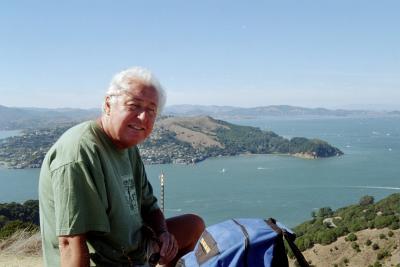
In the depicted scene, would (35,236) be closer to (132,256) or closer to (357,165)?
(132,256)

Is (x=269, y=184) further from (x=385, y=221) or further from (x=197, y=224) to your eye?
(x=197, y=224)

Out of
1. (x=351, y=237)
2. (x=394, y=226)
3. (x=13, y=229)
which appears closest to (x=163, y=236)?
(x=13, y=229)

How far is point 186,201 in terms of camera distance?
3081cm

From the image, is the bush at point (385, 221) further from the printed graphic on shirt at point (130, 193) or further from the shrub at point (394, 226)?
the printed graphic on shirt at point (130, 193)

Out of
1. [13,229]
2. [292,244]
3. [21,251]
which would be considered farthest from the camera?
[13,229]

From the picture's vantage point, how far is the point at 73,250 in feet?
3.34

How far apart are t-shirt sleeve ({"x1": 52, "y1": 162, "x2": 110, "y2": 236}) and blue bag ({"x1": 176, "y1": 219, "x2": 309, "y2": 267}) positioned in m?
0.32

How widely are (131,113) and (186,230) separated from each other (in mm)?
589

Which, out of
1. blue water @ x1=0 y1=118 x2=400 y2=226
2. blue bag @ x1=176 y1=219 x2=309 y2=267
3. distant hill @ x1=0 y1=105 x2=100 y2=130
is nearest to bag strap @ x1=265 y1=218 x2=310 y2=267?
blue bag @ x1=176 y1=219 x2=309 y2=267

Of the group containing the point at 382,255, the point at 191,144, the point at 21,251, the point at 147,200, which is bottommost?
the point at 191,144

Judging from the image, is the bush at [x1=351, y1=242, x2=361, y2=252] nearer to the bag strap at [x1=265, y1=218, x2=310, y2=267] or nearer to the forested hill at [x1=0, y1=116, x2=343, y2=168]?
the bag strap at [x1=265, y1=218, x2=310, y2=267]

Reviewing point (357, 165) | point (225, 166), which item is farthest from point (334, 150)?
point (225, 166)

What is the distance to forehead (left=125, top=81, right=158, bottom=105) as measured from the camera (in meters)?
→ 1.17

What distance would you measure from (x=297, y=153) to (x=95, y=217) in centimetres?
5875
